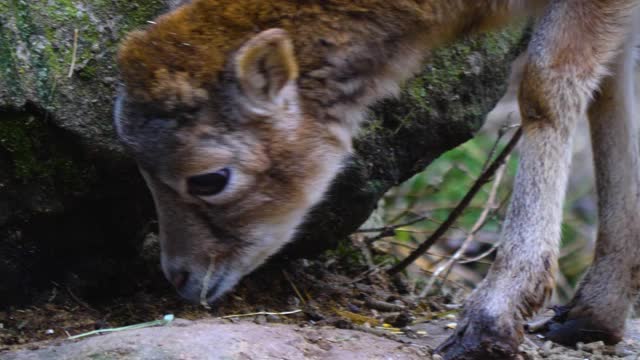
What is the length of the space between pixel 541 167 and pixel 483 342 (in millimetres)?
853

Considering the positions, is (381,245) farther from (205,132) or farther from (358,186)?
(205,132)

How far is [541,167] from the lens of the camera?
5219mm

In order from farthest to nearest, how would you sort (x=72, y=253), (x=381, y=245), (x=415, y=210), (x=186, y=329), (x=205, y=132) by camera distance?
(x=415, y=210) < (x=381, y=245) < (x=72, y=253) < (x=205, y=132) < (x=186, y=329)

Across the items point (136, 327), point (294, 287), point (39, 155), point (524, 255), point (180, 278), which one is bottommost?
point (136, 327)

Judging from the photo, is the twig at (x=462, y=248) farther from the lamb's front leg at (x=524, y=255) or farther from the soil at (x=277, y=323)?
the lamb's front leg at (x=524, y=255)

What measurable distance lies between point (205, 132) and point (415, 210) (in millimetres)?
4260

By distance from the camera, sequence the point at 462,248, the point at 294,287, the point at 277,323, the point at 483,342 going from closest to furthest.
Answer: the point at 483,342, the point at 277,323, the point at 294,287, the point at 462,248

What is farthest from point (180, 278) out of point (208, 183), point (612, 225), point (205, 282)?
point (612, 225)

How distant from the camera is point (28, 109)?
5.14 metres

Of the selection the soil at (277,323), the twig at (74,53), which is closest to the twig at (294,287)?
the soil at (277,323)

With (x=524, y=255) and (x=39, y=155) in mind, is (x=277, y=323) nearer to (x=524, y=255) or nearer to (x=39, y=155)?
(x=524, y=255)

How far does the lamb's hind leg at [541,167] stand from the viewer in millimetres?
4969

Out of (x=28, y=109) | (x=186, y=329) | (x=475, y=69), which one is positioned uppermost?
(x=475, y=69)

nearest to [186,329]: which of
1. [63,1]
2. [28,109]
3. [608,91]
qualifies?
[28,109]
